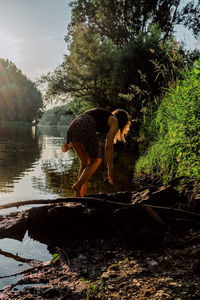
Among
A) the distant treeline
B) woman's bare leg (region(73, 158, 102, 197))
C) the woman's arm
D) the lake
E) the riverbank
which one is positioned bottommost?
the lake

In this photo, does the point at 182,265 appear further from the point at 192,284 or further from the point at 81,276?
the point at 81,276

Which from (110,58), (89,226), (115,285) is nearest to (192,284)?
(115,285)

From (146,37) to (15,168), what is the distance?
15.7 metres

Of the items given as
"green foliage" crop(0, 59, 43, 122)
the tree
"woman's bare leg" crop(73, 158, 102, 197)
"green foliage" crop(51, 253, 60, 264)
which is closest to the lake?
"green foliage" crop(51, 253, 60, 264)

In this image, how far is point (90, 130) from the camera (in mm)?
4074

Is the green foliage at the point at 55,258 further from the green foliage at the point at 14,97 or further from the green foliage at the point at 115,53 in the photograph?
the green foliage at the point at 14,97

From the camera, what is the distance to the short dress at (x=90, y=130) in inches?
159

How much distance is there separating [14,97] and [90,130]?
84.6m

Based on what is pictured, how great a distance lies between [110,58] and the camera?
20.4 metres

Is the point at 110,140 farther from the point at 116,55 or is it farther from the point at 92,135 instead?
the point at 116,55

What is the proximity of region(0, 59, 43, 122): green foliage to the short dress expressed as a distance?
79.6 meters

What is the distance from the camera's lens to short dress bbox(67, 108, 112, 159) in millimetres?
4051

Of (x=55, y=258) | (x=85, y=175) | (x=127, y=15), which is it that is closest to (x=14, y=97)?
(x=127, y=15)

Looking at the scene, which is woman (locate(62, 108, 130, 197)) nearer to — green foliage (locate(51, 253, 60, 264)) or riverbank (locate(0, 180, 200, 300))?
riverbank (locate(0, 180, 200, 300))
